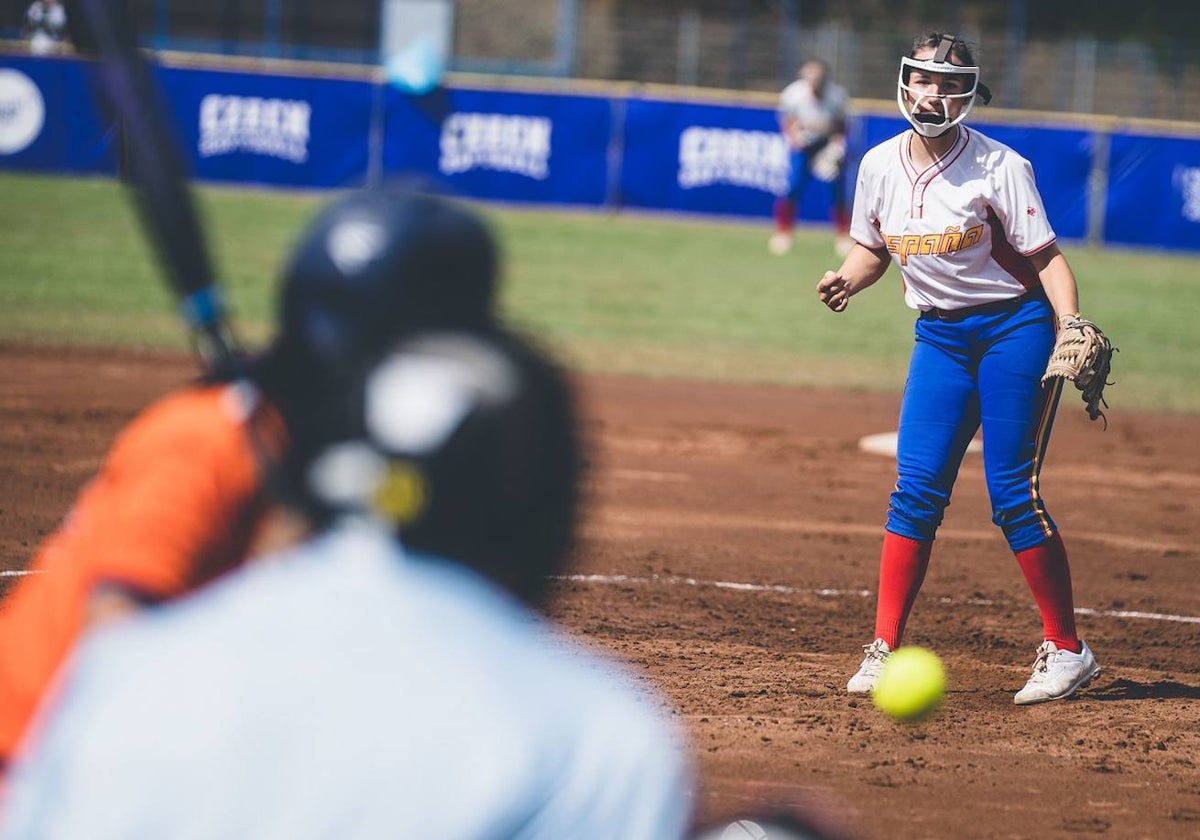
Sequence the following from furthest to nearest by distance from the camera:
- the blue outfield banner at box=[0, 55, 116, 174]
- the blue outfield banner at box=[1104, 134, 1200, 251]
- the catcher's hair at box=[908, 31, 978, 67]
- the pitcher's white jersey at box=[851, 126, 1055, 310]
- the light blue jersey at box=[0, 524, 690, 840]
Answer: the blue outfield banner at box=[0, 55, 116, 174] < the blue outfield banner at box=[1104, 134, 1200, 251] < the catcher's hair at box=[908, 31, 978, 67] < the pitcher's white jersey at box=[851, 126, 1055, 310] < the light blue jersey at box=[0, 524, 690, 840]

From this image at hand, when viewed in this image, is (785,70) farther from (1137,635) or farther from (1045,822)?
(1045,822)

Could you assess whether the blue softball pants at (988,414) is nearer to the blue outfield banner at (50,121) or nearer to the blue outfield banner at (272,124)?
the blue outfield banner at (272,124)

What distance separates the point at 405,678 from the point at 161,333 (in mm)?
11971

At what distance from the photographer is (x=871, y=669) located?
18.4ft

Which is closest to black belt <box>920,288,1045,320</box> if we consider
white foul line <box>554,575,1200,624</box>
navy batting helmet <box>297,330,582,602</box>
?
white foul line <box>554,575,1200,624</box>

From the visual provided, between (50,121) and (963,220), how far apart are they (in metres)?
20.0

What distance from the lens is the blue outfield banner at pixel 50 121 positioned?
22.5 meters

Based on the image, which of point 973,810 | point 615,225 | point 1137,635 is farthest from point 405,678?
point 615,225

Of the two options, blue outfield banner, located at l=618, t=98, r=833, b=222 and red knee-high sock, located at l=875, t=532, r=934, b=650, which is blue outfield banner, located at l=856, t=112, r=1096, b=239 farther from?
red knee-high sock, located at l=875, t=532, r=934, b=650

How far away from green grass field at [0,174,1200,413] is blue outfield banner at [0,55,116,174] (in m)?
0.63

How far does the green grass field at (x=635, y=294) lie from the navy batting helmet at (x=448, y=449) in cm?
887

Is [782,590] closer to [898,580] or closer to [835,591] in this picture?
[835,591]

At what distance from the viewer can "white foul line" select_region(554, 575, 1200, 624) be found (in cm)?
702

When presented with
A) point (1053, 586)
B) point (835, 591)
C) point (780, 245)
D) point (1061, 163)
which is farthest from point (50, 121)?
point (1053, 586)
